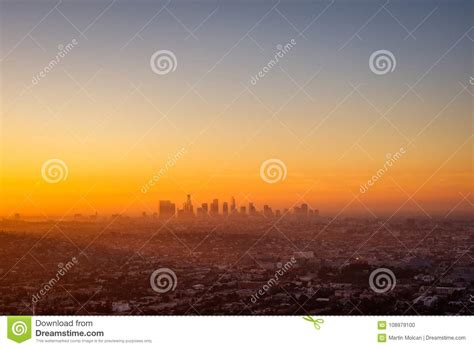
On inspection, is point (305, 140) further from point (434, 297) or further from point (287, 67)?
point (434, 297)
